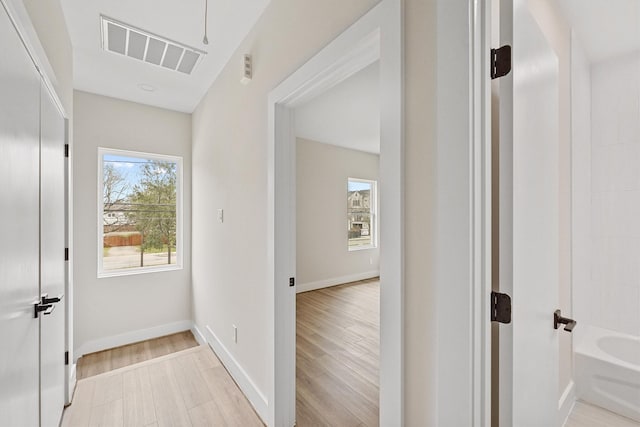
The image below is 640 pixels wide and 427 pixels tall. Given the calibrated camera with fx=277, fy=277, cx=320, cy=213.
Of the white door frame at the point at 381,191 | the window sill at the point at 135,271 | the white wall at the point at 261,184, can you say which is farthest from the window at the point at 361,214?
the white door frame at the point at 381,191

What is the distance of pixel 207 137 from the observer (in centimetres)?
304

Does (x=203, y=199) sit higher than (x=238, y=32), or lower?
lower

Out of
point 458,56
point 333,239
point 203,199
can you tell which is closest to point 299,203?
point 333,239

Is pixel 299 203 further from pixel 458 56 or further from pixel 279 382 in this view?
pixel 458 56

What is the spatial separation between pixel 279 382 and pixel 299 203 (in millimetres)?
3432

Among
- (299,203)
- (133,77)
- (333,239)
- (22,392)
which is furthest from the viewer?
(333,239)
